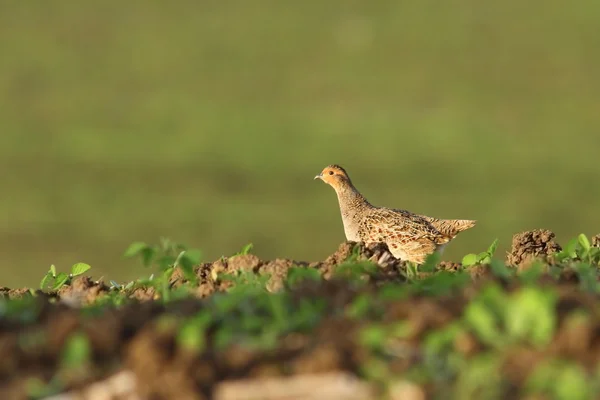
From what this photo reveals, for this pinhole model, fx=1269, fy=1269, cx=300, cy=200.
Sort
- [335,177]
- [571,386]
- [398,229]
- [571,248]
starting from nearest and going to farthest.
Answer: [571,386] → [571,248] → [398,229] → [335,177]

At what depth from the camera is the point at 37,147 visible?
4728 centimetres

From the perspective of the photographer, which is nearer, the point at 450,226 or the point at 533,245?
the point at 533,245

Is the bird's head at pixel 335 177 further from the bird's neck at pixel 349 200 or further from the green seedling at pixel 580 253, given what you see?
the green seedling at pixel 580 253

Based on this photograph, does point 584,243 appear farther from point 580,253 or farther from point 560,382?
point 560,382

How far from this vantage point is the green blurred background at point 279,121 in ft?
123

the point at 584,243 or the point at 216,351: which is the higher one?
the point at 584,243

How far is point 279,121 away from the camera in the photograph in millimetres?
51156

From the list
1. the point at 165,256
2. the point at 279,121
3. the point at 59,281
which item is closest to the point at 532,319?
the point at 165,256

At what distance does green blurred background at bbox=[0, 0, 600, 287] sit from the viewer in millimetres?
37500

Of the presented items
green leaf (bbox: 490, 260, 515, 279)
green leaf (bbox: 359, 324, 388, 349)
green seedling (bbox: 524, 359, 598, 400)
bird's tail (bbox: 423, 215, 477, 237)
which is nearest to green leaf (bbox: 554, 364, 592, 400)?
green seedling (bbox: 524, 359, 598, 400)

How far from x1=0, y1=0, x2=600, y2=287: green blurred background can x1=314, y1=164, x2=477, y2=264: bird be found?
1744cm

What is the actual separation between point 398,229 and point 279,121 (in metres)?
39.8

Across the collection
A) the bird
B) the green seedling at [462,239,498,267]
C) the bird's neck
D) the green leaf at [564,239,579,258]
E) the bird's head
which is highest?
the bird's head

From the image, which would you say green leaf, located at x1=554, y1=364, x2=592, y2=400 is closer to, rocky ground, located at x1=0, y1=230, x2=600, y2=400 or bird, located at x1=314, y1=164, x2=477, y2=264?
rocky ground, located at x1=0, y1=230, x2=600, y2=400
